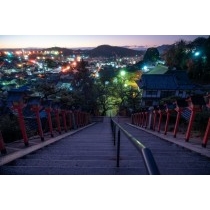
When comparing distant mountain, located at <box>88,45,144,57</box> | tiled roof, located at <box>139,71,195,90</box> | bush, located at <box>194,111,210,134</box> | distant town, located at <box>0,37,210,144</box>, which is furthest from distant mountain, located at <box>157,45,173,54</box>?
bush, located at <box>194,111,210,134</box>

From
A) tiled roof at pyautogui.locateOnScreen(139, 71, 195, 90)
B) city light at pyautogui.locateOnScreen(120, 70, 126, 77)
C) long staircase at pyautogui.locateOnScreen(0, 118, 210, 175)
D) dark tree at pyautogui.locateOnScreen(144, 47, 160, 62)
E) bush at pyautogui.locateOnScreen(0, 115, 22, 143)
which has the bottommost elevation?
tiled roof at pyautogui.locateOnScreen(139, 71, 195, 90)

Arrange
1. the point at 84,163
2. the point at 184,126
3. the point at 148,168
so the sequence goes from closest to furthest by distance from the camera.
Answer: the point at 148,168 → the point at 84,163 → the point at 184,126

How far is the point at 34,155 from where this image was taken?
135 inches

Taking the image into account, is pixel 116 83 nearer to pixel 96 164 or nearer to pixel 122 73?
pixel 122 73

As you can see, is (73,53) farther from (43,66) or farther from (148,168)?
(148,168)

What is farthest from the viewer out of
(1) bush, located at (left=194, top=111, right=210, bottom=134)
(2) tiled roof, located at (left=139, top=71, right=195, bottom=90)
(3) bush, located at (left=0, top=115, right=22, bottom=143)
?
(2) tiled roof, located at (left=139, top=71, right=195, bottom=90)

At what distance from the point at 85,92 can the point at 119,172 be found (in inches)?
796

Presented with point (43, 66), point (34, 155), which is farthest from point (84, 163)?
point (43, 66)

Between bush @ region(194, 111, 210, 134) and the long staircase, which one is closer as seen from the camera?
the long staircase

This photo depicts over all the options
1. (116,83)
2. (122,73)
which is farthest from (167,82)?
(116,83)

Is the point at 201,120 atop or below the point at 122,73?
atop

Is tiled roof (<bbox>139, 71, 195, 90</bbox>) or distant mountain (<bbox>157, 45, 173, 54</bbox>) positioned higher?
distant mountain (<bbox>157, 45, 173, 54</bbox>)

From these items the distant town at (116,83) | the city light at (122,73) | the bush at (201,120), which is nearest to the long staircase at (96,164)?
the bush at (201,120)

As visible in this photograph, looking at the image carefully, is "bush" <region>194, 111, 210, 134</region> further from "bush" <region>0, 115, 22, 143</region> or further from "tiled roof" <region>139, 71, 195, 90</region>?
"tiled roof" <region>139, 71, 195, 90</region>
